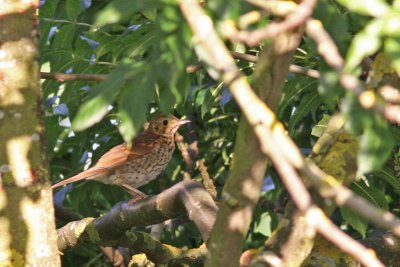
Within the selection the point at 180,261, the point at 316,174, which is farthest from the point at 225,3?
A: the point at 180,261

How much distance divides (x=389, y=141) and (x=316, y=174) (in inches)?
11.6

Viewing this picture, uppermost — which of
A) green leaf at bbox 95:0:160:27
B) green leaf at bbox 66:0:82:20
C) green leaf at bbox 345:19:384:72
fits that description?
green leaf at bbox 345:19:384:72

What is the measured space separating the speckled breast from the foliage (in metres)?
0.13

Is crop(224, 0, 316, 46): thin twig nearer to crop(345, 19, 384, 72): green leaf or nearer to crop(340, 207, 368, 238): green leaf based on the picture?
crop(345, 19, 384, 72): green leaf

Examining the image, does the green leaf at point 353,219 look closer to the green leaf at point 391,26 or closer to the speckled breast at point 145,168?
the green leaf at point 391,26

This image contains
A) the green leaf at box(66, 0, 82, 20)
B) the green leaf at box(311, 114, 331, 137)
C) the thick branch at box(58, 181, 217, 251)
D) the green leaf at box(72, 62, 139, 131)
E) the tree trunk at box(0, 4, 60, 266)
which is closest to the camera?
the green leaf at box(72, 62, 139, 131)

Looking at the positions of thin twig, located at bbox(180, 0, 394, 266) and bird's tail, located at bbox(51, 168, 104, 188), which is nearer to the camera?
thin twig, located at bbox(180, 0, 394, 266)

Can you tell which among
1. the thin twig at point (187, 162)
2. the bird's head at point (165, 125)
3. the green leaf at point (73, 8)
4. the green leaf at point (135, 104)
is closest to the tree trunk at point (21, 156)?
the green leaf at point (135, 104)

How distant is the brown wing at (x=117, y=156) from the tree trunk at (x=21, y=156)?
232 centimetres

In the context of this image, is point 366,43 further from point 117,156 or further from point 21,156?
point 117,156

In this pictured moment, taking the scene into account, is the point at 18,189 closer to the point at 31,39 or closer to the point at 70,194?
the point at 31,39

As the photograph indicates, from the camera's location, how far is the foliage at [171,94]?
190 cm

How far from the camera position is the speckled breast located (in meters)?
5.75

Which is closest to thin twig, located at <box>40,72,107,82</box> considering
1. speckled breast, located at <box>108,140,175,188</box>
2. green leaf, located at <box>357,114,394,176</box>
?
green leaf, located at <box>357,114,394,176</box>
